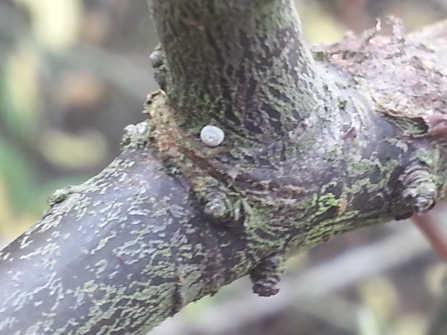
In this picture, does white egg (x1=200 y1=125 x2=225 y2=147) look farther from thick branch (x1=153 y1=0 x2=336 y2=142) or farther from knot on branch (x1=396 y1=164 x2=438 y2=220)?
knot on branch (x1=396 y1=164 x2=438 y2=220)

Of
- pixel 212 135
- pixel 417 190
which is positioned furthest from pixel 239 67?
pixel 417 190

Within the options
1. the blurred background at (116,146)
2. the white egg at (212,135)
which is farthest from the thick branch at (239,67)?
the blurred background at (116,146)

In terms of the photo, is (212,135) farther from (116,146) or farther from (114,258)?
(116,146)

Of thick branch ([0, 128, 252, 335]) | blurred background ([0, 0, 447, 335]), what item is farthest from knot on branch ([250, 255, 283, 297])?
blurred background ([0, 0, 447, 335])

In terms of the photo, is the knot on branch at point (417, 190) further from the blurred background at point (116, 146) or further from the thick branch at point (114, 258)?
the blurred background at point (116, 146)

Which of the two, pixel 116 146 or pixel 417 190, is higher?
pixel 116 146

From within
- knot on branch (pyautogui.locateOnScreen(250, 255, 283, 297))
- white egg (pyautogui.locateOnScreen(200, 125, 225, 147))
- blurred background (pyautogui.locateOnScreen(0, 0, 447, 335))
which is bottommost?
knot on branch (pyautogui.locateOnScreen(250, 255, 283, 297))
